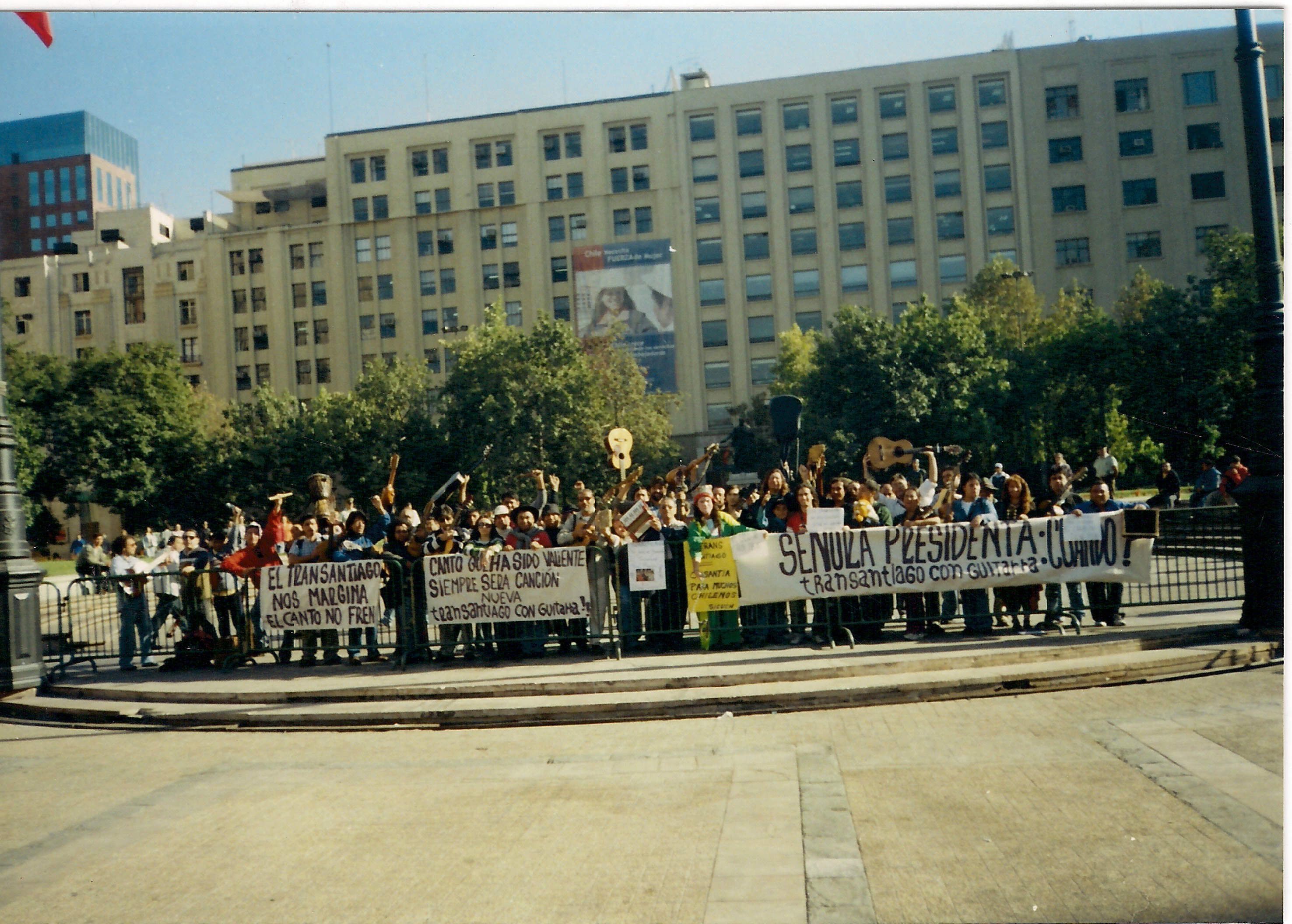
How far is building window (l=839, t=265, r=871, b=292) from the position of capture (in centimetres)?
7156

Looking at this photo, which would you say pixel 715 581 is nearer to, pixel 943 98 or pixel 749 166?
pixel 749 166

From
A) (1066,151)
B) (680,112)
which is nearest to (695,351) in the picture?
(680,112)

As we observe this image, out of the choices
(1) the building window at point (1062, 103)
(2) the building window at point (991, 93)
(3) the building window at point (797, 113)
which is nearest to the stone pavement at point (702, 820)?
(3) the building window at point (797, 113)

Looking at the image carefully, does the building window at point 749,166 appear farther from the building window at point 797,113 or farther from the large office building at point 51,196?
the large office building at point 51,196

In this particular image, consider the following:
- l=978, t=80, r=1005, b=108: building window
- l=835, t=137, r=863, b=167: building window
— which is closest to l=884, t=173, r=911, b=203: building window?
l=835, t=137, r=863, b=167: building window

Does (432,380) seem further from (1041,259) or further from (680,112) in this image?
(1041,259)

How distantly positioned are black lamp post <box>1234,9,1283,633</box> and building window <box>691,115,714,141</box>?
65618mm

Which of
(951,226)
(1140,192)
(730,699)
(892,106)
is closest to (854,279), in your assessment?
(951,226)

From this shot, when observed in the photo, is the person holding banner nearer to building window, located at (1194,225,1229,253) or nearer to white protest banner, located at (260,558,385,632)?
white protest banner, located at (260,558,385,632)

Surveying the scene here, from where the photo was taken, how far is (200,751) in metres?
8.62

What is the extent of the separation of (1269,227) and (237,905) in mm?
9416

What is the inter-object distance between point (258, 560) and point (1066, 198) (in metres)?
66.4

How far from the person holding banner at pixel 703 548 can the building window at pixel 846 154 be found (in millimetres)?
63556

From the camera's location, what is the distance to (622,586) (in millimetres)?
11750
